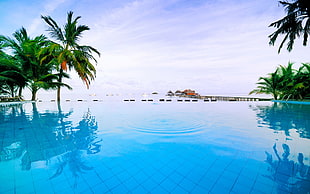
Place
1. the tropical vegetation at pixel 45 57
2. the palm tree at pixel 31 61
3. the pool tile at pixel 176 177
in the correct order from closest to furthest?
1. the pool tile at pixel 176 177
2. the tropical vegetation at pixel 45 57
3. the palm tree at pixel 31 61

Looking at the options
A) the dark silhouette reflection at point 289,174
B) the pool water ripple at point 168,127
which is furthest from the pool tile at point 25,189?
the dark silhouette reflection at point 289,174

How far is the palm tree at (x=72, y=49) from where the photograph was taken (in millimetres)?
10758

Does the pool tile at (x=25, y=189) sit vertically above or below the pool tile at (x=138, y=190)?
above

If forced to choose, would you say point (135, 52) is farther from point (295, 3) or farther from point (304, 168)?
point (304, 168)

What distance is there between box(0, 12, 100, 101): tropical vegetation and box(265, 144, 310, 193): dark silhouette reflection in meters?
13.2

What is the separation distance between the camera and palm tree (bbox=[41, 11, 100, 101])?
1076 centimetres

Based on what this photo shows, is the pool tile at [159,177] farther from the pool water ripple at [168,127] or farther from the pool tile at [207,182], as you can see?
the pool water ripple at [168,127]

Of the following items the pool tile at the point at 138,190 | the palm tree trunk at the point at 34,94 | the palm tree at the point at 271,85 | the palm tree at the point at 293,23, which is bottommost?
the pool tile at the point at 138,190

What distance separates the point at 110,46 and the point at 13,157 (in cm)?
1587

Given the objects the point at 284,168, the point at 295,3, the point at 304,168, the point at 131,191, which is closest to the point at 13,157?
the point at 131,191

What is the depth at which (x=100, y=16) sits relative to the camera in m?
10.1

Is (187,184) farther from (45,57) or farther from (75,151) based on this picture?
(45,57)

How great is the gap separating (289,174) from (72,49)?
50.1 ft

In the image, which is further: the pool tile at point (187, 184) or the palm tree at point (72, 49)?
the palm tree at point (72, 49)
